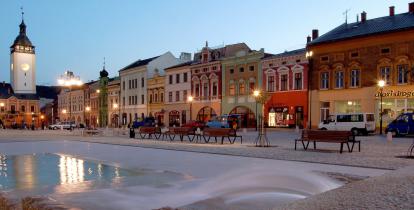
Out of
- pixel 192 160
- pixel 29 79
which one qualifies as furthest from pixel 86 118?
pixel 192 160

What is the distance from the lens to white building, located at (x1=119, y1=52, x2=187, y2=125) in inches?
2616

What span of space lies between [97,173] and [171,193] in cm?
395

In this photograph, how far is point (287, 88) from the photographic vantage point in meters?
45.5

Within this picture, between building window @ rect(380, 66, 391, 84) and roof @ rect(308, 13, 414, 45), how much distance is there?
10.4 ft

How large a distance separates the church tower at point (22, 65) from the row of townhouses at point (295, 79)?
53741 mm

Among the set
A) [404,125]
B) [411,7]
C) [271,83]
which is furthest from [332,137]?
[271,83]

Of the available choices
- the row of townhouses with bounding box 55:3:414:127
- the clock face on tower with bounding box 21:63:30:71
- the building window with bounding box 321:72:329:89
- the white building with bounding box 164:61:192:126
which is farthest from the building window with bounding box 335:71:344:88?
the clock face on tower with bounding box 21:63:30:71

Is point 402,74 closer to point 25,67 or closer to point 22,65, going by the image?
point 22,65

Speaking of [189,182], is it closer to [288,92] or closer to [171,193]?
[171,193]

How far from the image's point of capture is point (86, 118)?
85812mm

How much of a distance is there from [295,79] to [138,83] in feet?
103

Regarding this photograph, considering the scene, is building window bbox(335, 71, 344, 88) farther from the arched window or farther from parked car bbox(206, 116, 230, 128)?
the arched window

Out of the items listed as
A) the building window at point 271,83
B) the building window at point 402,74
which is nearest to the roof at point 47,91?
the building window at point 271,83

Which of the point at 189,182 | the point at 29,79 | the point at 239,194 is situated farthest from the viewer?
the point at 29,79
